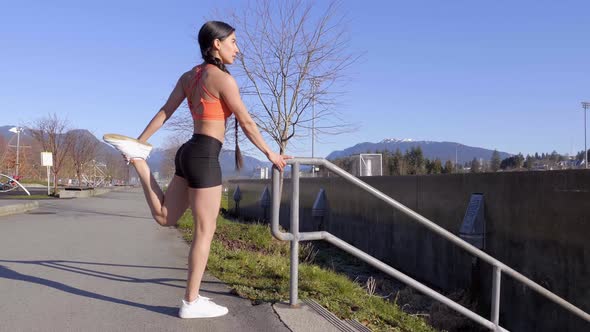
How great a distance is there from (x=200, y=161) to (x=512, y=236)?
505 centimetres

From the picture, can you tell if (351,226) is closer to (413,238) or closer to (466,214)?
(413,238)

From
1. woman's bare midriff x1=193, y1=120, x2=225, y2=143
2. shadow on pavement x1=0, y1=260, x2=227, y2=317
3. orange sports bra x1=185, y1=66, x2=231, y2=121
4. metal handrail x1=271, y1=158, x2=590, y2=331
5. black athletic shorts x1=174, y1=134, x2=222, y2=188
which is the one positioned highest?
orange sports bra x1=185, y1=66, x2=231, y2=121

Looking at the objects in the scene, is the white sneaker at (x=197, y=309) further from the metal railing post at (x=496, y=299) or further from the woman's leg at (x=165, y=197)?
the metal railing post at (x=496, y=299)

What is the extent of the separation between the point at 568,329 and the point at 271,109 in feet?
29.7

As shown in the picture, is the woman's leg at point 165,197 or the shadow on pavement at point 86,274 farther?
the shadow on pavement at point 86,274

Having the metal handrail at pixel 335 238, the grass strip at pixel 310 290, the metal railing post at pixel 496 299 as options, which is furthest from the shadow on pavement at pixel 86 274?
the metal railing post at pixel 496 299

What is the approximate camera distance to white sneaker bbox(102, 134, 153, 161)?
3.21 meters

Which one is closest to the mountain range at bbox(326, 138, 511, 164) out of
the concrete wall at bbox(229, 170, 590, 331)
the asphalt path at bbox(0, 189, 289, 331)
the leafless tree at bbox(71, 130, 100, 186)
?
the leafless tree at bbox(71, 130, 100, 186)

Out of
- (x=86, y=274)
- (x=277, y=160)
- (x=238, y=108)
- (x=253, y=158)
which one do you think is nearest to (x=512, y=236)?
(x=277, y=160)

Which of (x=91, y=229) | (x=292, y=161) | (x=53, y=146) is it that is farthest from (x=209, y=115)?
(x=53, y=146)

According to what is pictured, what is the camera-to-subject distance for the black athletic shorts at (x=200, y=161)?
318cm

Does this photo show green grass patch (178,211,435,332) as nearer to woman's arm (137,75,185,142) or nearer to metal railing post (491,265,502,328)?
metal railing post (491,265,502,328)

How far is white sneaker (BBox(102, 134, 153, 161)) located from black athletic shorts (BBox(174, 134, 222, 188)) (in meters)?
0.27

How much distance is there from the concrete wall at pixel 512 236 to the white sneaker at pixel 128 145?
4.62 metres
